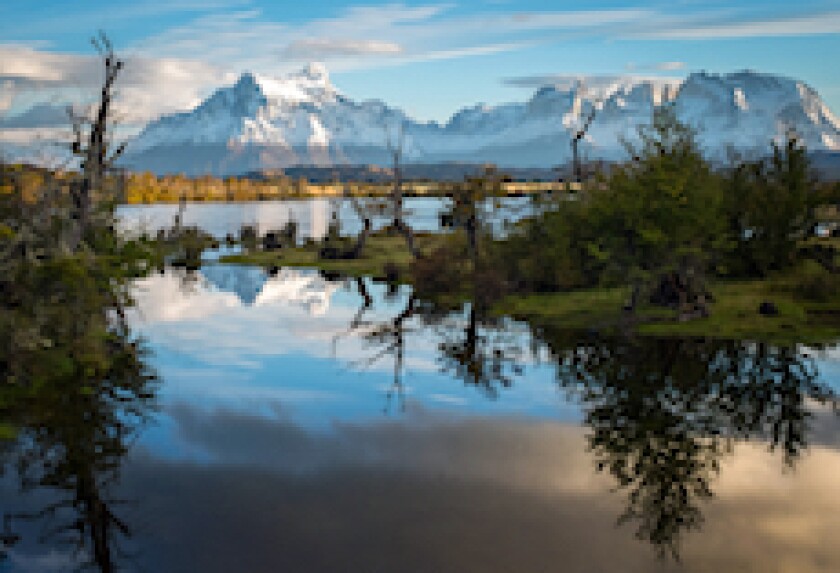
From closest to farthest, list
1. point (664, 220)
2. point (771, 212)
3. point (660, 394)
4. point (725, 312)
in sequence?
1. point (660, 394)
2. point (725, 312)
3. point (664, 220)
4. point (771, 212)

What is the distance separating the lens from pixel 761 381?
3291 cm

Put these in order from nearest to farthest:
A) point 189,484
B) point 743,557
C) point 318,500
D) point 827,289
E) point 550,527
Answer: point 743,557 < point 550,527 < point 318,500 < point 189,484 < point 827,289

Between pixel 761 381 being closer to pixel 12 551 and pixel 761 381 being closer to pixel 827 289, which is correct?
pixel 827 289

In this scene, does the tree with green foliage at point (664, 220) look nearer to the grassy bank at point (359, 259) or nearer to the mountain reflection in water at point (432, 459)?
the mountain reflection in water at point (432, 459)

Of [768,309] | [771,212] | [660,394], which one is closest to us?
[660,394]

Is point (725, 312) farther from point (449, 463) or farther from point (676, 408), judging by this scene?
point (449, 463)

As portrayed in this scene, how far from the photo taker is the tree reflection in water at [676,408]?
21875mm

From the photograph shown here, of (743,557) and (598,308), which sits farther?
(598,308)

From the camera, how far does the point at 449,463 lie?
2453 cm

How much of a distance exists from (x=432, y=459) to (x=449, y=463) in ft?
1.96

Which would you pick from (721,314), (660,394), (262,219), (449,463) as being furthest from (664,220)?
(262,219)

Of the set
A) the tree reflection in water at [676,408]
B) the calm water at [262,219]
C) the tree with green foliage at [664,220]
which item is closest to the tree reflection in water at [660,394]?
the tree reflection in water at [676,408]

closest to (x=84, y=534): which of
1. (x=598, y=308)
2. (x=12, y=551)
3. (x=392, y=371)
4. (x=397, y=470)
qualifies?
(x=12, y=551)

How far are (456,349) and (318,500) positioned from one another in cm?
2090
